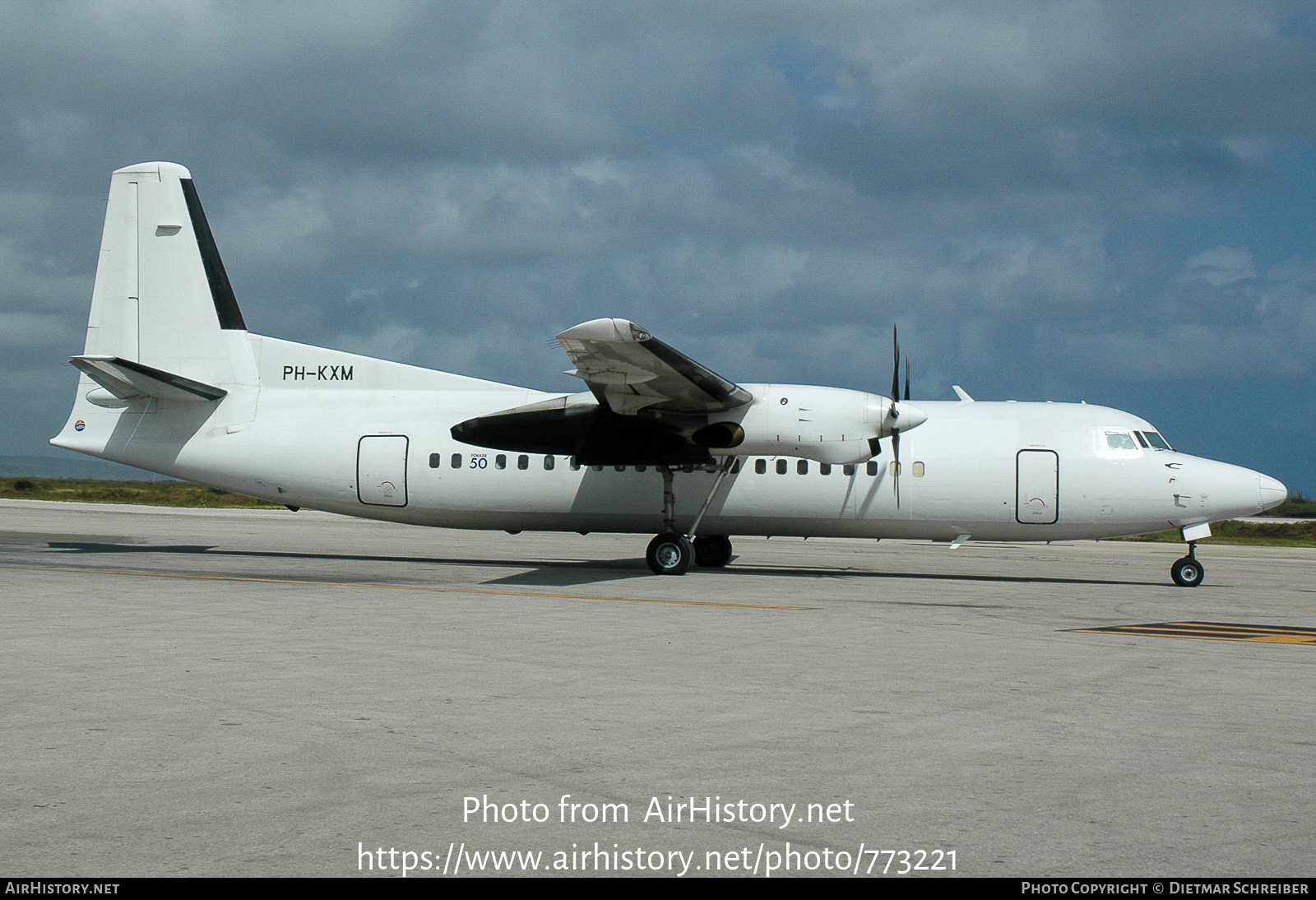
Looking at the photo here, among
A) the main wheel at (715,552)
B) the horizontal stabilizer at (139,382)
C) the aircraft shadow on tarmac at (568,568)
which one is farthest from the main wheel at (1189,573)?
the horizontal stabilizer at (139,382)

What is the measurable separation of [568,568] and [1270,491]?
527 inches

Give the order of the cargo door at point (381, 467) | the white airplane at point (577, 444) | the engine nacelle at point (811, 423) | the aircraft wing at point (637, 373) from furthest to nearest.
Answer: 1. the cargo door at point (381, 467)
2. the white airplane at point (577, 444)
3. the engine nacelle at point (811, 423)
4. the aircraft wing at point (637, 373)

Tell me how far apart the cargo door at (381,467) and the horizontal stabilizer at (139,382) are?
335cm

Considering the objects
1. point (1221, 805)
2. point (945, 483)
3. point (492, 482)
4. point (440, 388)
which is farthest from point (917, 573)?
point (1221, 805)

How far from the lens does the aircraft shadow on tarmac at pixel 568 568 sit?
63.2 ft

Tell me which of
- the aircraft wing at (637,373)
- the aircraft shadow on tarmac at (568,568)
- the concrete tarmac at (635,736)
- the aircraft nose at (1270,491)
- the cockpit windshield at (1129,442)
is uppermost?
the aircraft wing at (637,373)

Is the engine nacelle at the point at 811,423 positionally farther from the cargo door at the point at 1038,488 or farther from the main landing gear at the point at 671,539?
the cargo door at the point at 1038,488

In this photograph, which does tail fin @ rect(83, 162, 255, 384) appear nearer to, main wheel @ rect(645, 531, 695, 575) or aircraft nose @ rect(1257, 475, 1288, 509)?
main wheel @ rect(645, 531, 695, 575)

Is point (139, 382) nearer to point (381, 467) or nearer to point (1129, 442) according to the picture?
point (381, 467)

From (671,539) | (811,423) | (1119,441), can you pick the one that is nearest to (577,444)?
(671,539)

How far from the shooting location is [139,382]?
20.8 metres

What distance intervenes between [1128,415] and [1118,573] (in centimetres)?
416

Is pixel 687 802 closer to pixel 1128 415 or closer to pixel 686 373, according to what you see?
pixel 686 373

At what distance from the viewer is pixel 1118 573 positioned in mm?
23109
